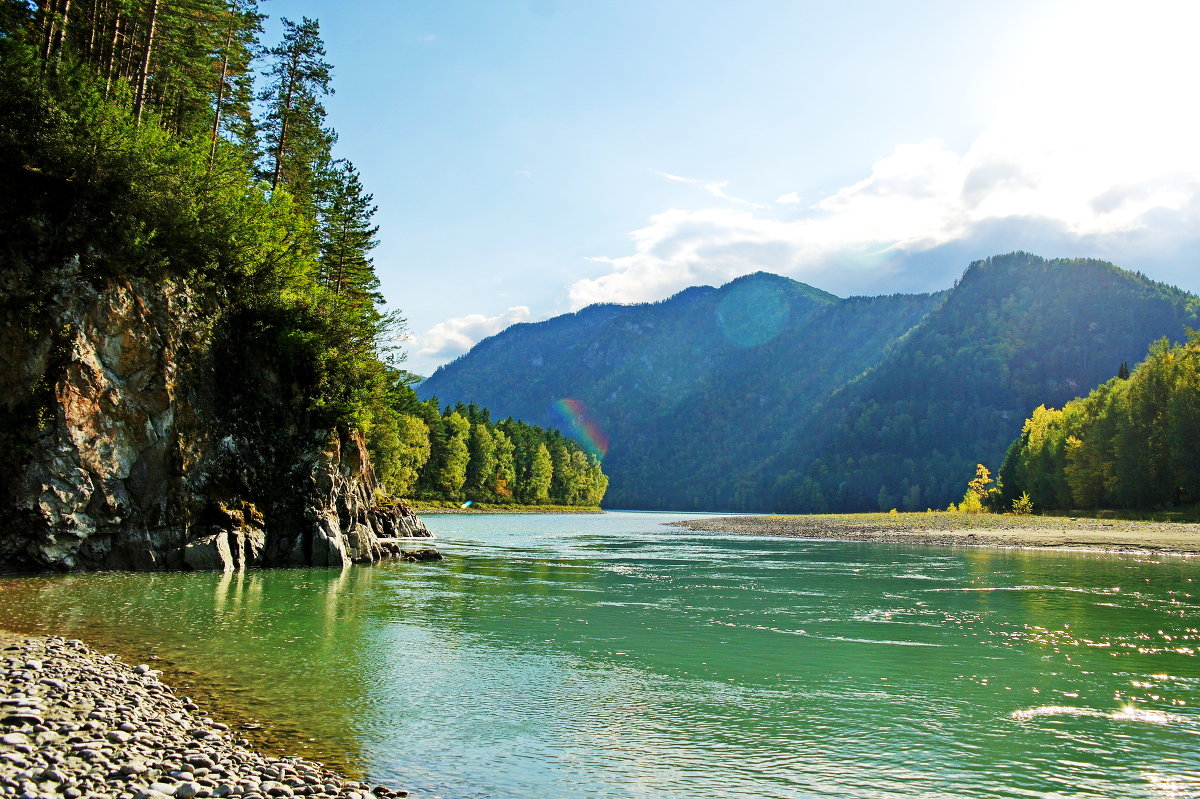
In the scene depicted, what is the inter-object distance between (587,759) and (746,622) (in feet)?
45.6

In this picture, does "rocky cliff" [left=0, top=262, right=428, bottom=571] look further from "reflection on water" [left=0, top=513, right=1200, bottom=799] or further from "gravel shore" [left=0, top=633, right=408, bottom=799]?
"gravel shore" [left=0, top=633, right=408, bottom=799]

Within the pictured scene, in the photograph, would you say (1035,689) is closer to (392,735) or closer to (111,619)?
(392,735)

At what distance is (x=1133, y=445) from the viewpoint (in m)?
94.0

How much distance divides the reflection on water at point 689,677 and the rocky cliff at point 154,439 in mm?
3050

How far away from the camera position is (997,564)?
45.3 metres

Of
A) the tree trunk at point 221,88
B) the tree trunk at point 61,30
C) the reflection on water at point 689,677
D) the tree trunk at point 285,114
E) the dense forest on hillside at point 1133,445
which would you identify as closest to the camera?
the reflection on water at point 689,677

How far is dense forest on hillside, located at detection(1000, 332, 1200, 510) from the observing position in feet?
282

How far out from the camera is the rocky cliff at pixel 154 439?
29.2 meters

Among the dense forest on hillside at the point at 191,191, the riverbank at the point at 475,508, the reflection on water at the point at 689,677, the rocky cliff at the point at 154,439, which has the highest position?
the dense forest on hillside at the point at 191,191

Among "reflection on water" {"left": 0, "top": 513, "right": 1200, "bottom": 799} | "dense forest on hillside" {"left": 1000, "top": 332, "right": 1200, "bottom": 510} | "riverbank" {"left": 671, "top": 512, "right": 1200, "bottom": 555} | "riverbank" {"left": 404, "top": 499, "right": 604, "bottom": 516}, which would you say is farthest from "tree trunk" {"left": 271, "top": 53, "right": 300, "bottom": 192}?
"dense forest on hillside" {"left": 1000, "top": 332, "right": 1200, "bottom": 510}

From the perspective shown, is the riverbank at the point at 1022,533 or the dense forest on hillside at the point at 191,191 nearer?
the dense forest on hillside at the point at 191,191

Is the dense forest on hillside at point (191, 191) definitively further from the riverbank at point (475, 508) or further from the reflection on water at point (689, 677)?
the riverbank at point (475, 508)

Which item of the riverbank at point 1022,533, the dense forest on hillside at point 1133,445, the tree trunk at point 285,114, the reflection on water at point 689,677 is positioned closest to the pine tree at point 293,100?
the tree trunk at point 285,114

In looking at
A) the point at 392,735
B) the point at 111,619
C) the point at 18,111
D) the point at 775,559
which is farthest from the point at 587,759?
the point at 775,559
